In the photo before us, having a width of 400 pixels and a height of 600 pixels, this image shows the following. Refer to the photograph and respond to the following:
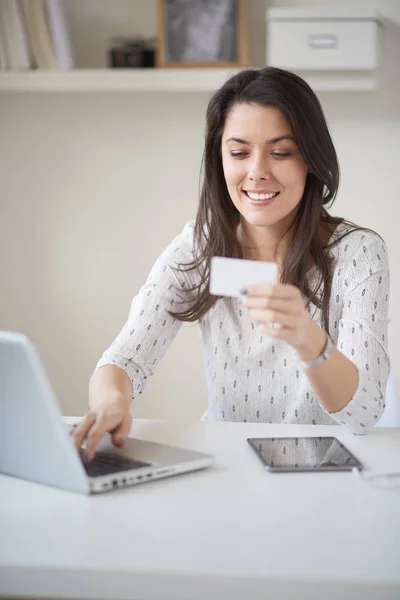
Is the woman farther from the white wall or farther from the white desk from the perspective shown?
the white wall

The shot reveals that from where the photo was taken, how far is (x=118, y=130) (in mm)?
2947

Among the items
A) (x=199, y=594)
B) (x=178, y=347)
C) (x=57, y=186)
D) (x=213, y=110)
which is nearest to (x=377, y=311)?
(x=213, y=110)

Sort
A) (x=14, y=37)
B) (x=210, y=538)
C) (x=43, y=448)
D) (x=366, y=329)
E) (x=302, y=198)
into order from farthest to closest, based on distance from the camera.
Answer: (x=14, y=37) < (x=302, y=198) < (x=366, y=329) < (x=43, y=448) < (x=210, y=538)

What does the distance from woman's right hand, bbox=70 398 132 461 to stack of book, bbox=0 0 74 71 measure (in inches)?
68.4

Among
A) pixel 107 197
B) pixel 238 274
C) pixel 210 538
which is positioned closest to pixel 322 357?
pixel 238 274

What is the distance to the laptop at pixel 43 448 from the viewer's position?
100cm

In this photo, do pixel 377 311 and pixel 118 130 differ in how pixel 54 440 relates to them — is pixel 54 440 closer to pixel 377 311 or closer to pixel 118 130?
pixel 377 311

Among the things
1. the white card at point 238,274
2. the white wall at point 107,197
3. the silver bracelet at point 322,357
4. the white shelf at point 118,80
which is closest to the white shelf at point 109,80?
the white shelf at point 118,80

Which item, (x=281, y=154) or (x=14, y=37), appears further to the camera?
(x=14, y=37)

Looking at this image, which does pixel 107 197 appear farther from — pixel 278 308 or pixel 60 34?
pixel 278 308

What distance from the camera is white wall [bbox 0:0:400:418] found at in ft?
9.41

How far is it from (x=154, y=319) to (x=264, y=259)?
32 cm

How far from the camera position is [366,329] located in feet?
5.01

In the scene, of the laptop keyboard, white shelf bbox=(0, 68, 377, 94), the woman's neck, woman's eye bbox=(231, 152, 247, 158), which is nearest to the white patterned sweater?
the woman's neck
